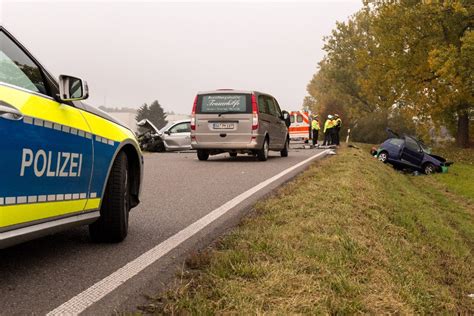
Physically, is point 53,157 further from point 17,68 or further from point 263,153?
point 263,153

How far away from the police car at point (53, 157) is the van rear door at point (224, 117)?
8713 millimetres

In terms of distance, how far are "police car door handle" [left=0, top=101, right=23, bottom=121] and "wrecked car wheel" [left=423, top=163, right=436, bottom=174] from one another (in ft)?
59.6

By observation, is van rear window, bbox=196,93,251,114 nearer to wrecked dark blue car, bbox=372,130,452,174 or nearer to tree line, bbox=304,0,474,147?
wrecked dark blue car, bbox=372,130,452,174

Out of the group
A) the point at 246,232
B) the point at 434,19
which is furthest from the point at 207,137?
the point at 434,19

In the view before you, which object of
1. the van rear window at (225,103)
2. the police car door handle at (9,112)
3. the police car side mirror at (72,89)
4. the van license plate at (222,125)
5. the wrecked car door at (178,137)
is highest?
the van rear window at (225,103)

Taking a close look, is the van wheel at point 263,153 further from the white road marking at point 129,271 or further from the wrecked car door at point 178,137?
the white road marking at point 129,271

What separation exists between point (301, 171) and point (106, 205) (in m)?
6.75

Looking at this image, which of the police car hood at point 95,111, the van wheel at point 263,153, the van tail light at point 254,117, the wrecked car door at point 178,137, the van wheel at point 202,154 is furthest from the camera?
the wrecked car door at point 178,137

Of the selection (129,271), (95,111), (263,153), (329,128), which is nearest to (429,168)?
(329,128)

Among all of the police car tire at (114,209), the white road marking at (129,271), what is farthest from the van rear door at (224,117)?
the police car tire at (114,209)

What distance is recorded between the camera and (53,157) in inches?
122

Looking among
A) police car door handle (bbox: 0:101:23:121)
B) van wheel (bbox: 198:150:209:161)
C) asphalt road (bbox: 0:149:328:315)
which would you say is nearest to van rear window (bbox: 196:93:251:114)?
van wheel (bbox: 198:150:209:161)

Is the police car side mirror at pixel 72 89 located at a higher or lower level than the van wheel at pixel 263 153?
higher

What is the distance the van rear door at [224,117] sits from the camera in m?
13.0
